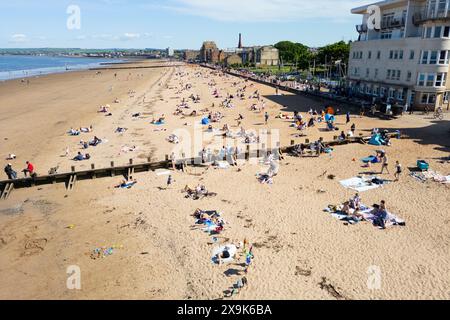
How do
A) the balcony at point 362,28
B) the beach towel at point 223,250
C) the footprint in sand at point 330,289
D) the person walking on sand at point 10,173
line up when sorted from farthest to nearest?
the balcony at point 362,28 < the person walking on sand at point 10,173 < the beach towel at point 223,250 < the footprint in sand at point 330,289

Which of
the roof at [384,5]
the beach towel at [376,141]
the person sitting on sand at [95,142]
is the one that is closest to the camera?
the beach towel at [376,141]

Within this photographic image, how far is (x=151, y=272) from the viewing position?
13133mm

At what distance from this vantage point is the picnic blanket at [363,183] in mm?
19859

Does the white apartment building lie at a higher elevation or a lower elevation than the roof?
lower

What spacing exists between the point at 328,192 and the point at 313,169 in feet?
12.4

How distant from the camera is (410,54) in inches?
1539

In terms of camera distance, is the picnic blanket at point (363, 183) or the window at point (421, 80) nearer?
the picnic blanket at point (363, 183)

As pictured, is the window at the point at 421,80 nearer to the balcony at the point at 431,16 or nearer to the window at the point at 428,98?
the window at the point at 428,98

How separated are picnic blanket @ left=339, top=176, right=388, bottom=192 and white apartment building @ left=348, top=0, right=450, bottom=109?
75.9 ft

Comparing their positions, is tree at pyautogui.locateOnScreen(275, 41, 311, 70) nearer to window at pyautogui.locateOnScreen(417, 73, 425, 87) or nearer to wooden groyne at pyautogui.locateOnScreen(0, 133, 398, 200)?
window at pyautogui.locateOnScreen(417, 73, 425, 87)

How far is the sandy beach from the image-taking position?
12.3 m

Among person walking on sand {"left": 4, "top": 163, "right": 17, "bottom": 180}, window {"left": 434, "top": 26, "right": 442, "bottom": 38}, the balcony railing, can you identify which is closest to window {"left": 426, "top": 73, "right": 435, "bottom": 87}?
window {"left": 434, "top": 26, "right": 442, "bottom": 38}

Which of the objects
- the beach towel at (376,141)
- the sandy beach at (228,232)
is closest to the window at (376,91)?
the sandy beach at (228,232)

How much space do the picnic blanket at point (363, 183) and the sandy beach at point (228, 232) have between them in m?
0.44
